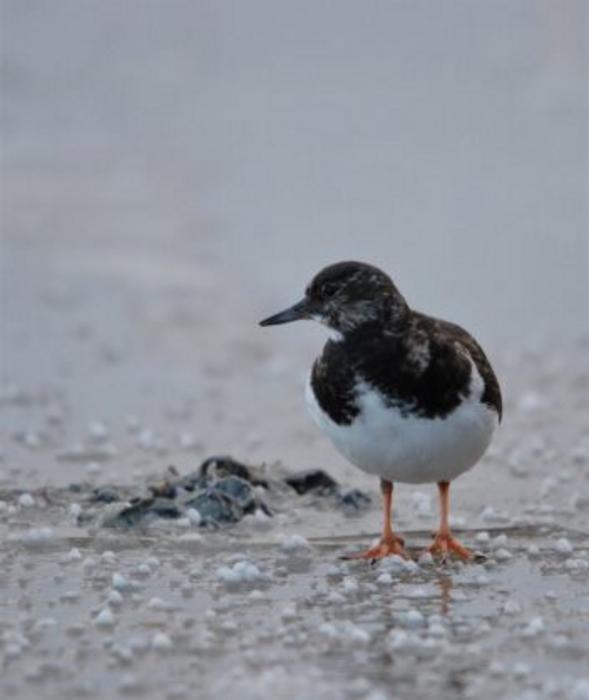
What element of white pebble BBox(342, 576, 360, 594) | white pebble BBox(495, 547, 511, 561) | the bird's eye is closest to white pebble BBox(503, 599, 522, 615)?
white pebble BBox(342, 576, 360, 594)

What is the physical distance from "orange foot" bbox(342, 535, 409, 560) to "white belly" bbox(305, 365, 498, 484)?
0.95ft

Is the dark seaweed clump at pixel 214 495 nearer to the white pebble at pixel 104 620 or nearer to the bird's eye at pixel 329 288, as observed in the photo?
the bird's eye at pixel 329 288

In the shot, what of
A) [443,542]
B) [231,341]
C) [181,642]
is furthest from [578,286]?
[181,642]

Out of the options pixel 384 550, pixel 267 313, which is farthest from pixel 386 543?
pixel 267 313

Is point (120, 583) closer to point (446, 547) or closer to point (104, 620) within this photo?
point (104, 620)

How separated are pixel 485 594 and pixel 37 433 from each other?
12.7 ft

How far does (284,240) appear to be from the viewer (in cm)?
1548

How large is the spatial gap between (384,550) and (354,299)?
3.65 ft

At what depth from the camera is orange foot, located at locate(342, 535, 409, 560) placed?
7980 millimetres

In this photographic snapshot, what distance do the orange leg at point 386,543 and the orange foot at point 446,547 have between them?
0.46 feet

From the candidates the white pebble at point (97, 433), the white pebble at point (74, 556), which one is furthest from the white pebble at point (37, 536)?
the white pebble at point (97, 433)

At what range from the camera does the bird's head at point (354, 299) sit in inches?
314

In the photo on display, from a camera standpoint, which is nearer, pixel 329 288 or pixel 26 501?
pixel 329 288

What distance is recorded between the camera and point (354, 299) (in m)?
8.05
